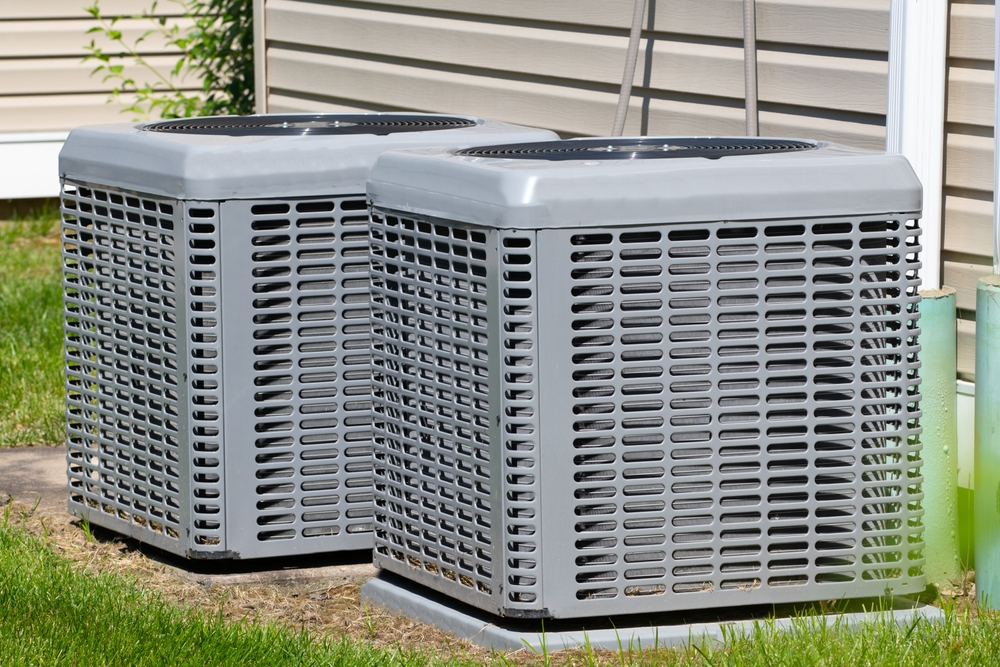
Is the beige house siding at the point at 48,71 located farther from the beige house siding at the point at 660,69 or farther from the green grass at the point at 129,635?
the green grass at the point at 129,635

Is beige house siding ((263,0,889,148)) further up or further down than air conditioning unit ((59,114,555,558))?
further up

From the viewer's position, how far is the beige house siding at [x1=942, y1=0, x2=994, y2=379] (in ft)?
13.1

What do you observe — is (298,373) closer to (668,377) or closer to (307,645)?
(307,645)

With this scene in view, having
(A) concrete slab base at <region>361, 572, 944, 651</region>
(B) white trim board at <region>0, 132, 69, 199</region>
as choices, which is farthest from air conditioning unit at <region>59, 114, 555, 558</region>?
(B) white trim board at <region>0, 132, 69, 199</region>

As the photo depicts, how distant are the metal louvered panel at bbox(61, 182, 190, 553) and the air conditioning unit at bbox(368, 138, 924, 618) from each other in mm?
754

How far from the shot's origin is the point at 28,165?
1045 cm

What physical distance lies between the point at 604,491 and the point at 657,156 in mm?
866

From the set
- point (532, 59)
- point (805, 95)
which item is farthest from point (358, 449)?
point (532, 59)

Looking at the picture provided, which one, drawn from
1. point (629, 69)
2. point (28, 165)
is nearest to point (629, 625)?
point (629, 69)

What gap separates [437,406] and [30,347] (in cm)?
375

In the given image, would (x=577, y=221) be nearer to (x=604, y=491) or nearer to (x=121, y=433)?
(x=604, y=491)

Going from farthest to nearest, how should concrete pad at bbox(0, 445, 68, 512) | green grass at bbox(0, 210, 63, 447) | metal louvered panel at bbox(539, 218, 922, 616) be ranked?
green grass at bbox(0, 210, 63, 447), concrete pad at bbox(0, 445, 68, 512), metal louvered panel at bbox(539, 218, 922, 616)

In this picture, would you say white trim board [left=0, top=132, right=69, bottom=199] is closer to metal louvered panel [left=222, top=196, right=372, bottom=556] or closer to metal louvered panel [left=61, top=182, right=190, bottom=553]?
metal louvered panel [left=61, top=182, right=190, bottom=553]

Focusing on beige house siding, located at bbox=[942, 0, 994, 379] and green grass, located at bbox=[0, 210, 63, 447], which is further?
green grass, located at bbox=[0, 210, 63, 447]
